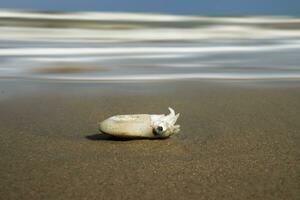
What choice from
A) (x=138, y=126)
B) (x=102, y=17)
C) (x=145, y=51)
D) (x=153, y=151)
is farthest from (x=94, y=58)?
(x=102, y=17)

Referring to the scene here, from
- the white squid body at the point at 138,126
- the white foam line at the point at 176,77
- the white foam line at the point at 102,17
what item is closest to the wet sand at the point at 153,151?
the white squid body at the point at 138,126

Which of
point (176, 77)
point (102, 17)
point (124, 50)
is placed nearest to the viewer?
point (176, 77)

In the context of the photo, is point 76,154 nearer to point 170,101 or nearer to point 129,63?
point 170,101

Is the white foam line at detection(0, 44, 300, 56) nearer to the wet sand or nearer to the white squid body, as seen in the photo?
the wet sand

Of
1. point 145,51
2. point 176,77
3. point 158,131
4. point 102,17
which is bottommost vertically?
point 158,131

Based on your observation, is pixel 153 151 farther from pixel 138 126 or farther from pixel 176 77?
pixel 176 77

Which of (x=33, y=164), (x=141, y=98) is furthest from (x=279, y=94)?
(x=33, y=164)

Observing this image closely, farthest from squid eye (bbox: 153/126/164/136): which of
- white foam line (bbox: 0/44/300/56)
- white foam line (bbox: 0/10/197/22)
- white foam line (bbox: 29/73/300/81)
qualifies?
white foam line (bbox: 0/10/197/22)
